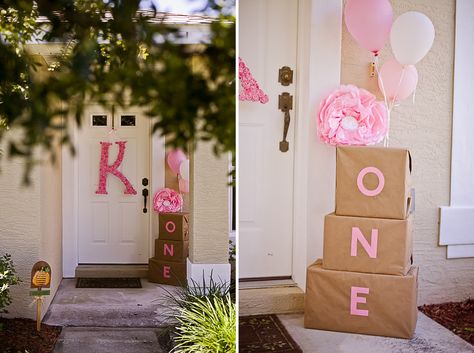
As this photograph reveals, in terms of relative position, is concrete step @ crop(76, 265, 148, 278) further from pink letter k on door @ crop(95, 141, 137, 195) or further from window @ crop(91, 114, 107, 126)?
window @ crop(91, 114, 107, 126)

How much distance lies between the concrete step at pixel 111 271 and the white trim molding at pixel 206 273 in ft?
0.41

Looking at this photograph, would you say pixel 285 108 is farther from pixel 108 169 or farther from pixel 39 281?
pixel 39 281

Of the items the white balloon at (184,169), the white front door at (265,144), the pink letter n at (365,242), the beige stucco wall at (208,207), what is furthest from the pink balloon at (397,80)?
the white balloon at (184,169)

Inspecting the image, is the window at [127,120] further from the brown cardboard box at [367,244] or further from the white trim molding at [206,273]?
the brown cardboard box at [367,244]

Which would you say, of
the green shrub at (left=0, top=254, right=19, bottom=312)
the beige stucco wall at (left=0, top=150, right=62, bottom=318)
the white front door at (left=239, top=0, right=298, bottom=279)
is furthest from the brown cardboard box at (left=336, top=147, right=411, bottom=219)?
the green shrub at (left=0, top=254, right=19, bottom=312)

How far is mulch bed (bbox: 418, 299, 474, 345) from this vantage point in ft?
6.05

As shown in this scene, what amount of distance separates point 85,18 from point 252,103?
0.52m

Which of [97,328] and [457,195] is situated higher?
[457,195]

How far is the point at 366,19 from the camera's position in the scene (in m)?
1.64

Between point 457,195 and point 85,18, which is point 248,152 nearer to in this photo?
point 85,18

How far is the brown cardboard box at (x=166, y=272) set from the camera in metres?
1.54

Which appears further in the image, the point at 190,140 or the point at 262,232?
the point at 262,232

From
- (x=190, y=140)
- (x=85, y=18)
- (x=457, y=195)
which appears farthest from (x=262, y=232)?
(x=85, y=18)

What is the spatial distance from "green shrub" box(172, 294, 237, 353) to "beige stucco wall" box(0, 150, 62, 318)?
37 centimetres
